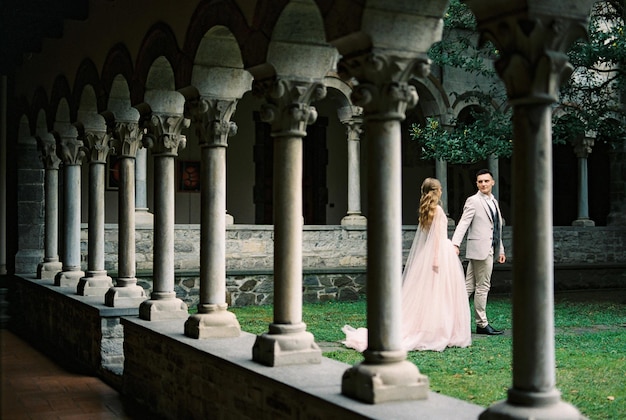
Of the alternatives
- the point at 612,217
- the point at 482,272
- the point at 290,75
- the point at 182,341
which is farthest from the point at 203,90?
the point at 612,217

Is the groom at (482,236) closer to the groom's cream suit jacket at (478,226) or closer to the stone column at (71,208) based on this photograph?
the groom's cream suit jacket at (478,226)

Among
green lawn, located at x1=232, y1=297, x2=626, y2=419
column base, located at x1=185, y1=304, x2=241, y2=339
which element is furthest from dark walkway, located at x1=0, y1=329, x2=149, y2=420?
green lawn, located at x1=232, y1=297, x2=626, y2=419

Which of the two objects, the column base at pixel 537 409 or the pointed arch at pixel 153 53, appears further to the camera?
the pointed arch at pixel 153 53

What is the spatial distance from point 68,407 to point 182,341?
4.27 feet

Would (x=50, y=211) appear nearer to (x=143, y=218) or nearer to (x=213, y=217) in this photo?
(x=143, y=218)

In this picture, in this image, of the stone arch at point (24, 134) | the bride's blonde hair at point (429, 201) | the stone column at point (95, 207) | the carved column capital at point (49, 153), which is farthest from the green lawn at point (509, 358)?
the stone arch at point (24, 134)

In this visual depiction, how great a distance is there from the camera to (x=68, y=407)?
6.29m

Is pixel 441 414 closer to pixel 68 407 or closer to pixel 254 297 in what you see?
pixel 68 407

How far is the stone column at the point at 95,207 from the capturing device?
8656 millimetres


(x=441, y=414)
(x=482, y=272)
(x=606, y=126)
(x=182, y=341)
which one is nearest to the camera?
(x=441, y=414)

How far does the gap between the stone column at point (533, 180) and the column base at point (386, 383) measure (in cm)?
62

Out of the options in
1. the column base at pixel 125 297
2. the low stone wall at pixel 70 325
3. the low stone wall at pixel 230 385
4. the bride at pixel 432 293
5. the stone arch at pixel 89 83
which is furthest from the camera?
the stone arch at pixel 89 83

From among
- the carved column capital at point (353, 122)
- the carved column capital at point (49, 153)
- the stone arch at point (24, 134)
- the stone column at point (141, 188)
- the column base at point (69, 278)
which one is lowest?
the column base at point (69, 278)

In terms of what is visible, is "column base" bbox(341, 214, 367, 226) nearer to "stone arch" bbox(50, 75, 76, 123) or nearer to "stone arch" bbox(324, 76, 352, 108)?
"stone arch" bbox(324, 76, 352, 108)
